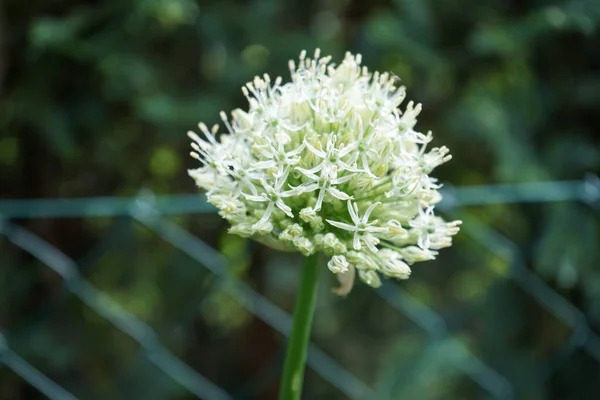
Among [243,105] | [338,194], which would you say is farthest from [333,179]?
[243,105]

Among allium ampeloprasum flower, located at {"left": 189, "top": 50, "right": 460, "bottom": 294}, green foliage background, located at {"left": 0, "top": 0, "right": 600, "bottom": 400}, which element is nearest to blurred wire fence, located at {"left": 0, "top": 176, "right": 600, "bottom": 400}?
green foliage background, located at {"left": 0, "top": 0, "right": 600, "bottom": 400}

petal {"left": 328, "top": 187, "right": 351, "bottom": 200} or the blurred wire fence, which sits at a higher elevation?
the blurred wire fence

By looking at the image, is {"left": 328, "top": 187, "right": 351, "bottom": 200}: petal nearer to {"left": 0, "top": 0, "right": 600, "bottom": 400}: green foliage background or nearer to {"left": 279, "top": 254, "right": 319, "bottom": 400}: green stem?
{"left": 279, "top": 254, "right": 319, "bottom": 400}: green stem

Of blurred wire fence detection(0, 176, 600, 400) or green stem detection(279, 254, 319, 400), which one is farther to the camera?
blurred wire fence detection(0, 176, 600, 400)

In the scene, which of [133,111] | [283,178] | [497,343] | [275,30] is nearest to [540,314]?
[497,343]

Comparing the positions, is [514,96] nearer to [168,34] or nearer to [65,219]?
[168,34]
